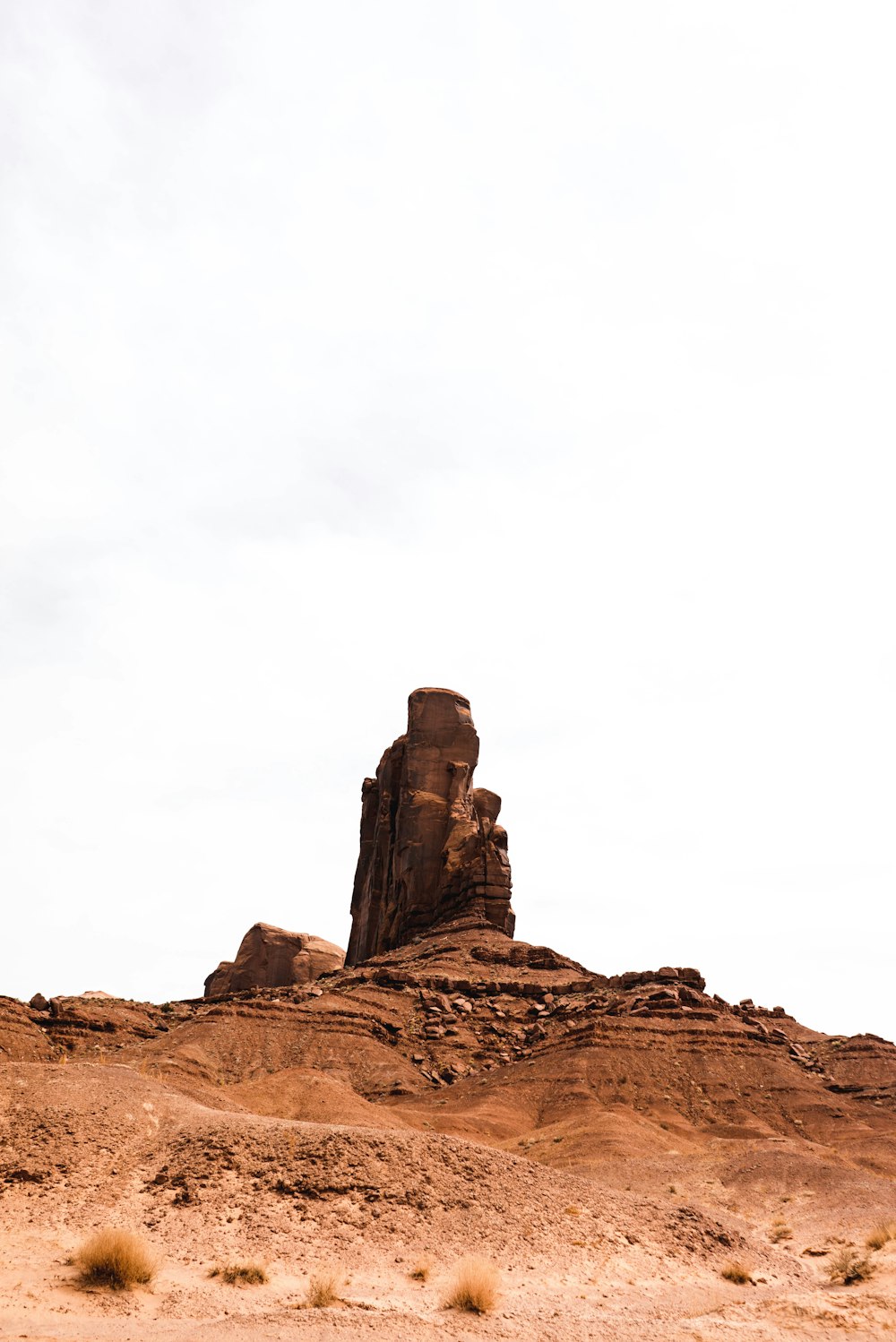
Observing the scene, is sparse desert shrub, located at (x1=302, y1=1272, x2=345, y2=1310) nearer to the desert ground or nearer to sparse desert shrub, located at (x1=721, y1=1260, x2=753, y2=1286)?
the desert ground

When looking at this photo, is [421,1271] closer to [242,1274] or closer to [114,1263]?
[242,1274]

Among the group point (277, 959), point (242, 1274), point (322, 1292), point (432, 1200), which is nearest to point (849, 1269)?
point (432, 1200)

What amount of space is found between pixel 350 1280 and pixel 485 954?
56.7 m

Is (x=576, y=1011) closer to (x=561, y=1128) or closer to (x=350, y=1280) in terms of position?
(x=561, y=1128)

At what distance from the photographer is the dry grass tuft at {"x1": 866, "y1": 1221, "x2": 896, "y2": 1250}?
28344mm

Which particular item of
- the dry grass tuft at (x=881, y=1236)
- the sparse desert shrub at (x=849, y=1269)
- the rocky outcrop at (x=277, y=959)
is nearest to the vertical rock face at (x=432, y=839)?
the rocky outcrop at (x=277, y=959)

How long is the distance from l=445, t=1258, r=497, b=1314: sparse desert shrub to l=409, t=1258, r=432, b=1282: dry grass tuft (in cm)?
63

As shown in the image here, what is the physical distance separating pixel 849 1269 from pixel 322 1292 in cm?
1316

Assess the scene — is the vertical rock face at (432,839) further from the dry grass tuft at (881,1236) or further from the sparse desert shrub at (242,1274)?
the sparse desert shrub at (242,1274)

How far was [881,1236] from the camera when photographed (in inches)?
1135

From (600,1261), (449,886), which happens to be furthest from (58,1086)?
(449,886)

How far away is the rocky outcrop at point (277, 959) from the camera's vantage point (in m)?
102

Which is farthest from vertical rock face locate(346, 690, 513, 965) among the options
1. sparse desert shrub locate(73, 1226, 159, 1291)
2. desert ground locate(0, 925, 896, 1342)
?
sparse desert shrub locate(73, 1226, 159, 1291)

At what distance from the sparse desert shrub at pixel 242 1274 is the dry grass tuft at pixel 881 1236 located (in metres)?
17.0
